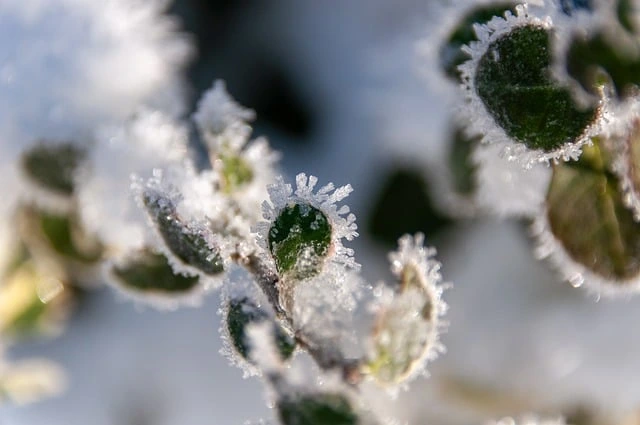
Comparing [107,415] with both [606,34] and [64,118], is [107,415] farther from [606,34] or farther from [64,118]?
[606,34]

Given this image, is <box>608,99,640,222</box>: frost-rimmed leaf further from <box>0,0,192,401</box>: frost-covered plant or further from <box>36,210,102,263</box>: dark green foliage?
<box>36,210,102,263</box>: dark green foliage

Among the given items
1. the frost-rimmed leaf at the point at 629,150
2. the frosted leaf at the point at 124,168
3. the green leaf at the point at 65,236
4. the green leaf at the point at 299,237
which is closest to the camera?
the green leaf at the point at 299,237

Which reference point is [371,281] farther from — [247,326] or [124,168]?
[247,326]

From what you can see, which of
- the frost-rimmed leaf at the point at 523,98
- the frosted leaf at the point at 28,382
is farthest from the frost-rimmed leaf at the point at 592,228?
the frosted leaf at the point at 28,382

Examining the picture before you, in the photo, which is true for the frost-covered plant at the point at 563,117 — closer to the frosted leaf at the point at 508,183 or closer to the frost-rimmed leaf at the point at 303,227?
the frosted leaf at the point at 508,183

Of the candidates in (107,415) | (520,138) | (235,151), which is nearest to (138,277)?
(235,151)
